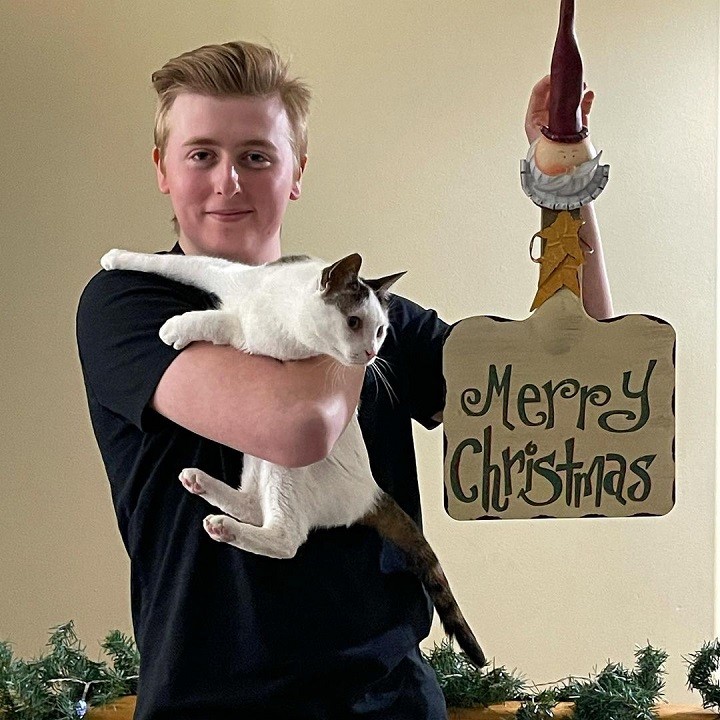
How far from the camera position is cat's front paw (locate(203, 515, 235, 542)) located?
1.00 m

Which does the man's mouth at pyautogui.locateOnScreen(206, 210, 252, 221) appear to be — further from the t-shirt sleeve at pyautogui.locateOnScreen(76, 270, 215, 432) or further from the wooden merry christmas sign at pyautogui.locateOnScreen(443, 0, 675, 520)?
the wooden merry christmas sign at pyautogui.locateOnScreen(443, 0, 675, 520)

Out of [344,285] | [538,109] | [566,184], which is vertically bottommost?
[344,285]

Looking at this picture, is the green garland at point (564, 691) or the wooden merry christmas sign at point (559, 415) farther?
the green garland at point (564, 691)

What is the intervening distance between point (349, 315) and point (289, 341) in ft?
0.21

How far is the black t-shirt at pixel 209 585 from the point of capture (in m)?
1.11

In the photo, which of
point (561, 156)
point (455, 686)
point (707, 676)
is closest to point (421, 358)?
point (561, 156)

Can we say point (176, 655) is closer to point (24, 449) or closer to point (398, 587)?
point (398, 587)

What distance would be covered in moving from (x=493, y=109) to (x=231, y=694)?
4.72 ft

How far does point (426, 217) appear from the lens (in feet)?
7.35

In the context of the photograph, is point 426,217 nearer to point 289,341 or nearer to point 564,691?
point 564,691

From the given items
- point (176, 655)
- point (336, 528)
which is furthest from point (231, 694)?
point (336, 528)

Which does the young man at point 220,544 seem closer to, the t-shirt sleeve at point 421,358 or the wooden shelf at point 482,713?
the t-shirt sleeve at point 421,358

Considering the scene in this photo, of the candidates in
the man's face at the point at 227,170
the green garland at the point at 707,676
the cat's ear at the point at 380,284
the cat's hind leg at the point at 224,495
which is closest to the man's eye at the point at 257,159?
the man's face at the point at 227,170

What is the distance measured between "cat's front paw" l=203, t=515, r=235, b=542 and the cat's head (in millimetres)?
176
